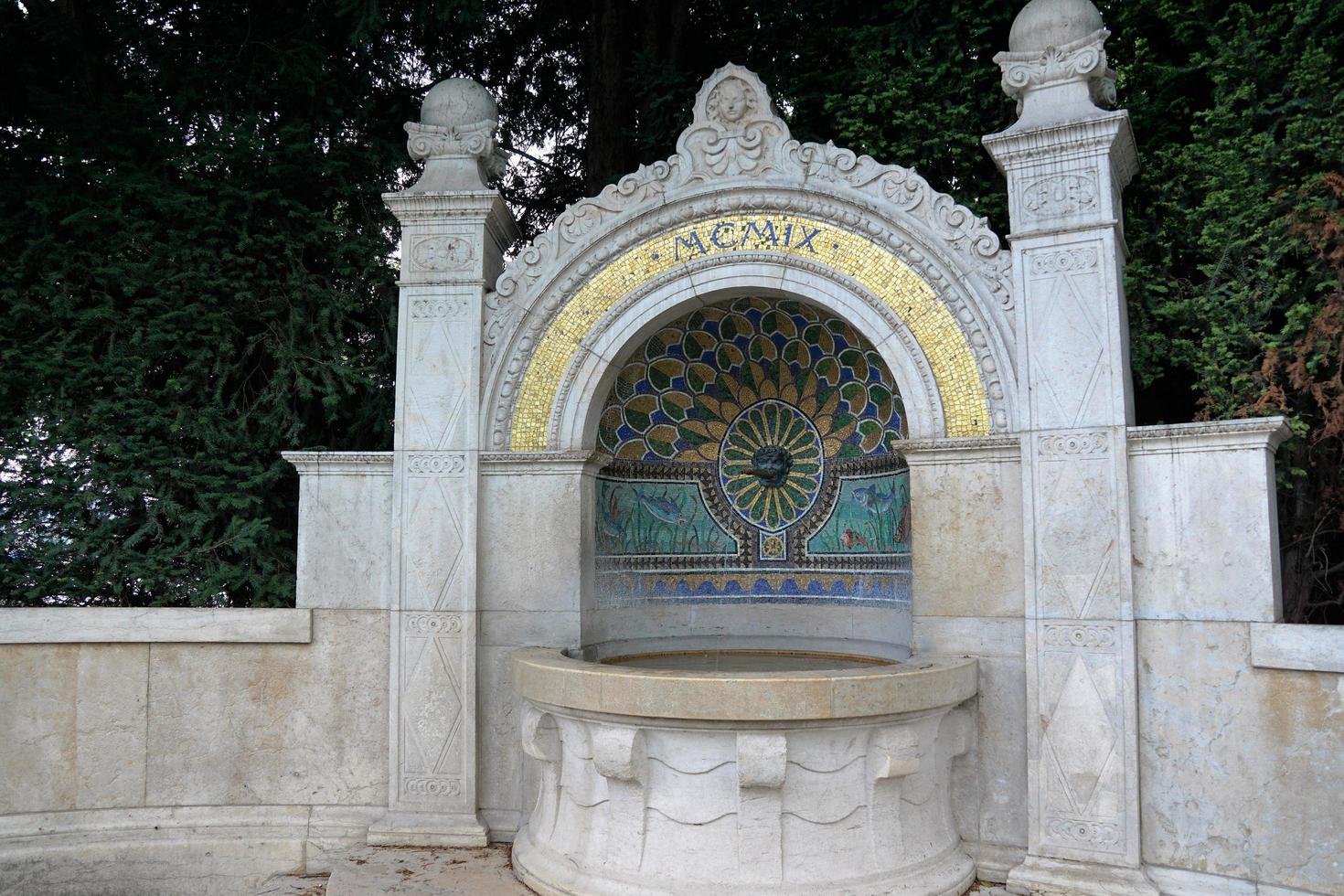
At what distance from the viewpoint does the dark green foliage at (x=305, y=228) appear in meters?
6.50

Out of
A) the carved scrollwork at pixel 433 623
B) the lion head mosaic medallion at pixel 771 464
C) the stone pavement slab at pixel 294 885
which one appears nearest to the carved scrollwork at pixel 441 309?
the carved scrollwork at pixel 433 623

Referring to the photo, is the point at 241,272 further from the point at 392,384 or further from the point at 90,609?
the point at 90,609

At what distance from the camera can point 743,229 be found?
6.44m

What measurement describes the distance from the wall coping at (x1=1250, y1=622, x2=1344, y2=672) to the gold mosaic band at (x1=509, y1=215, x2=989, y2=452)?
1775mm

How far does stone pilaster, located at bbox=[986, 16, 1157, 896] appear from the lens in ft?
17.6

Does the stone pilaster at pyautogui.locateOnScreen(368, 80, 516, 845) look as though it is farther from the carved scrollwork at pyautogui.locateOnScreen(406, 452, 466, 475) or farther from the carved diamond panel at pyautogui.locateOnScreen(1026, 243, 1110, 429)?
the carved diamond panel at pyautogui.locateOnScreen(1026, 243, 1110, 429)

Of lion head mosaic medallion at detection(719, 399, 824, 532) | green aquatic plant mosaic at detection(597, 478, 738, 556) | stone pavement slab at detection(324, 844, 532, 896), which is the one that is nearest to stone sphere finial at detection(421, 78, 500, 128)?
green aquatic plant mosaic at detection(597, 478, 738, 556)

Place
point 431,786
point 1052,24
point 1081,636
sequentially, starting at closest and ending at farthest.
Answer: point 1081,636
point 1052,24
point 431,786

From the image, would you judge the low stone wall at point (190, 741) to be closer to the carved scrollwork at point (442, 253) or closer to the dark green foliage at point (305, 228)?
the dark green foliage at point (305, 228)

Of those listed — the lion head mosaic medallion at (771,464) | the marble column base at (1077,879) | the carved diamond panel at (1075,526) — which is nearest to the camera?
the marble column base at (1077,879)

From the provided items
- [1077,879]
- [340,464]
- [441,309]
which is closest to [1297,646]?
[1077,879]

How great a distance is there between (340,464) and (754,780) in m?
3.42

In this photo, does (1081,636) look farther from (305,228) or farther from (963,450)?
(305,228)

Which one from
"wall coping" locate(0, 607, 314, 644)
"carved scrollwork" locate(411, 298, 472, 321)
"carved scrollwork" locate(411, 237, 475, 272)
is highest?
"carved scrollwork" locate(411, 237, 475, 272)
